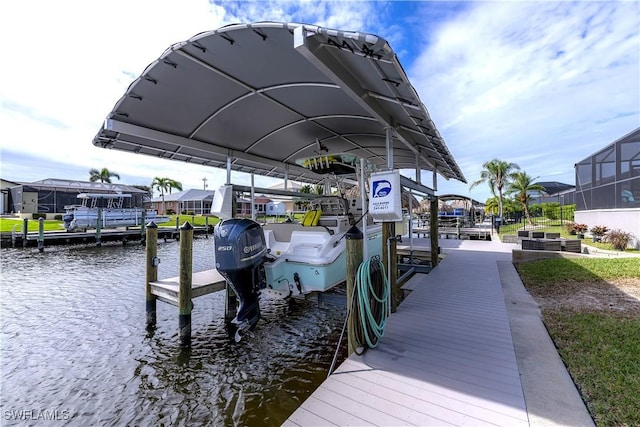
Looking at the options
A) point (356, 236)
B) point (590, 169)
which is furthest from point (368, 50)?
point (590, 169)

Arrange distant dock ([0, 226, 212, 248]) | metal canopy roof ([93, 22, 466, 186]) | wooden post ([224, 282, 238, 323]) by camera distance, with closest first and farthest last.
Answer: metal canopy roof ([93, 22, 466, 186]) → wooden post ([224, 282, 238, 323]) → distant dock ([0, 226, 212, 248])

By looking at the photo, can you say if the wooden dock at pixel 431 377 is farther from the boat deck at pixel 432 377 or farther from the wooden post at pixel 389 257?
the wooden post at pixel 389 257

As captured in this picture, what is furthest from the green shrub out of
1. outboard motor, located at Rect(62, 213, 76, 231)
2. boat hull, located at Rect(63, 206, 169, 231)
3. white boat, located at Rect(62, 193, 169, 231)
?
outboard motor, located at Rect(62, 213, 76, 231)

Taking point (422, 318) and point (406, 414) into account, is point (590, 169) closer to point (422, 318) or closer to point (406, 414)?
point (422, 318)

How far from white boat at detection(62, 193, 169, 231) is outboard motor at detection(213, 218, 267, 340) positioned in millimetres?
17719

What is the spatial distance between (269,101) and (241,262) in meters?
2.47

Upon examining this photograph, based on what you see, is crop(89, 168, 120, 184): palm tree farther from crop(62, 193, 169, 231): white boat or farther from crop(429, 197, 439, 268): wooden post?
crop(429, 197, 439, 268): wooden post

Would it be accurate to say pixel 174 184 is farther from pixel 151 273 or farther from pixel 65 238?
pixel 151 273

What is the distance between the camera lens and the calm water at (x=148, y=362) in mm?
3104

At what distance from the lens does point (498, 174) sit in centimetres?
2530

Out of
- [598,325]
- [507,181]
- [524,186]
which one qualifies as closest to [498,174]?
[507,181]

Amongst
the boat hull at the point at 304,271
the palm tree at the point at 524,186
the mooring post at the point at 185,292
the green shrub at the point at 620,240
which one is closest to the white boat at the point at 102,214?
the mooring post at the point at 185,292

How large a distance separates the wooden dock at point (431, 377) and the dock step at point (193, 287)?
2787 millimetres

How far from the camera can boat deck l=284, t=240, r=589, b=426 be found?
2.20 m
